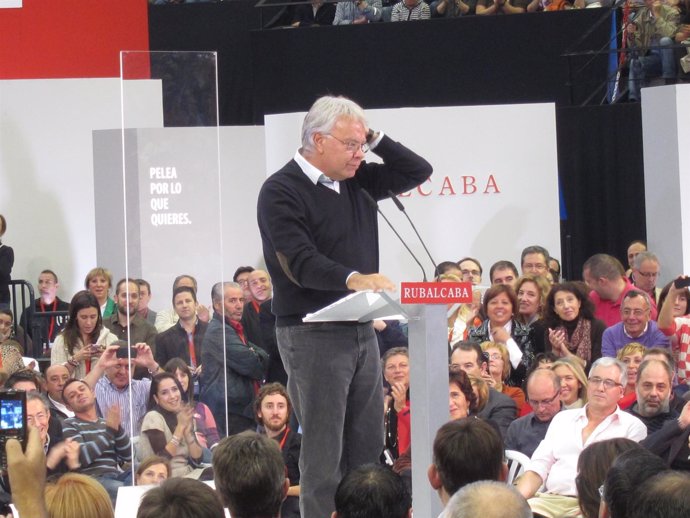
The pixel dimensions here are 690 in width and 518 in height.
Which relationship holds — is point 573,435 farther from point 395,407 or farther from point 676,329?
point 676,329

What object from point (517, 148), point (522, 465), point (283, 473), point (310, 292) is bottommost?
point (522, 465)

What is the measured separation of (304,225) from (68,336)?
13.2ft

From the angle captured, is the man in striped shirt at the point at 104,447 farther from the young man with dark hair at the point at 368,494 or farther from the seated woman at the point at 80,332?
the young man with dark hair at the point at 368,494

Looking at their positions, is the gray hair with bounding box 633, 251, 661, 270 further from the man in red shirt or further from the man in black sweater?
the man in black sweater

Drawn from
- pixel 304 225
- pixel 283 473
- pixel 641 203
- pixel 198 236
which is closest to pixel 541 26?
pixel 641 203

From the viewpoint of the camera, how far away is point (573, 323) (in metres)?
6.76

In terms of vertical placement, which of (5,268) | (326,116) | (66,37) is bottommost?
(5,268)

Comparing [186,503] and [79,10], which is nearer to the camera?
[186,503]

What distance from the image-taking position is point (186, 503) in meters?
2.63

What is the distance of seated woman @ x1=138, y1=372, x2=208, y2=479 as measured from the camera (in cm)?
526

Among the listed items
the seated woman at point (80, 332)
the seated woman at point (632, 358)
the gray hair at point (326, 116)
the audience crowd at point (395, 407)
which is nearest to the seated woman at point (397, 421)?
the audience crowd at point (395, 407)

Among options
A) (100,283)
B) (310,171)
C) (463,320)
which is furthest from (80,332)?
(310,171)

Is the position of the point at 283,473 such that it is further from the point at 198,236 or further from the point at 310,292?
the point at 198,236

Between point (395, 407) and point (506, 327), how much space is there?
3.99 ft
